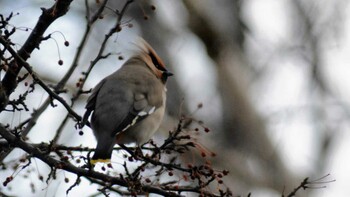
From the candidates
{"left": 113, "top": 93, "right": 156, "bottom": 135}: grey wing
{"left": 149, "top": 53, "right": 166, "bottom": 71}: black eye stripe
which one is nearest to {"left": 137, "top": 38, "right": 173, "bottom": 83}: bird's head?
{"left": 149, "top": 53, "right": 166, "bottom": 71}: black eye stripe

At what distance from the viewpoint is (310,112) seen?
963cm

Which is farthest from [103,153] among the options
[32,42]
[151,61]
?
[151,61]

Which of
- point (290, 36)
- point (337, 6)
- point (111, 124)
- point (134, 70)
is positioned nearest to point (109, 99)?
point (111, 124)

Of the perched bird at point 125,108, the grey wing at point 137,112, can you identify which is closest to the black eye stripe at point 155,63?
the perched bird at point 125,108

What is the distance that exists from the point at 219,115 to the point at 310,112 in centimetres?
105

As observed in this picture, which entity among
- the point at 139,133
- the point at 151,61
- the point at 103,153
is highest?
the point at 151,61

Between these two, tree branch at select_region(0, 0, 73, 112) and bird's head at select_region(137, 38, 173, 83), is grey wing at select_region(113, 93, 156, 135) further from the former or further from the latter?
tree branch at select_region(0, 0, 73, 112)

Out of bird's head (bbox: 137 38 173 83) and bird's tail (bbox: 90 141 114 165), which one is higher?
bird's head (bbox: 137 38 173 83)

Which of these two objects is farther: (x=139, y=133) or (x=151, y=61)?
(x=151, y=61)

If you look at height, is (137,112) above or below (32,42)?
above

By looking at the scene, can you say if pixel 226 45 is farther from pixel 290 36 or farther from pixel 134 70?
pixel 134 70

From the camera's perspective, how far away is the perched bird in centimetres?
435

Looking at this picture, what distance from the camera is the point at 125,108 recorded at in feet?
15.1

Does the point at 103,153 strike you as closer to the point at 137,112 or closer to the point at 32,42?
the point at 137,112
